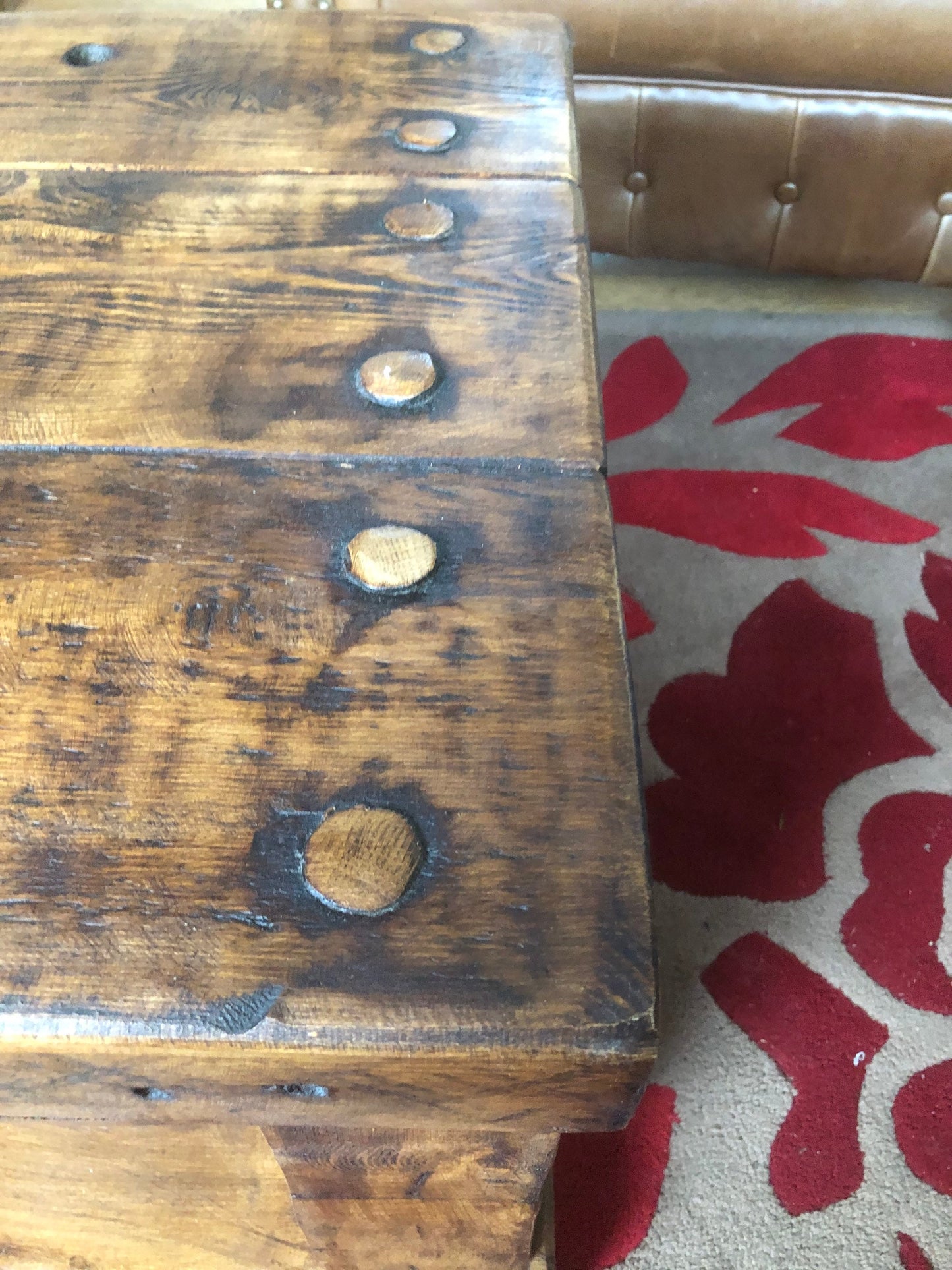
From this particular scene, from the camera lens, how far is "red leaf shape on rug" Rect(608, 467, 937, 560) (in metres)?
1.09

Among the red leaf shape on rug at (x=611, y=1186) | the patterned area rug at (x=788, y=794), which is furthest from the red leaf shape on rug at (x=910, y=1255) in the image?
the red leaf shape on rug at (x=611, y=1186)

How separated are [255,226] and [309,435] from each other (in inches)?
7.6

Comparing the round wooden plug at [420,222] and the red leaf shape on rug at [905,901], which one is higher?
the round wooden plug at [420,222]

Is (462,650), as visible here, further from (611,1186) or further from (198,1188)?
(611,1186)

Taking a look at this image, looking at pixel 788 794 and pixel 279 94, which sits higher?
pixel 279 94

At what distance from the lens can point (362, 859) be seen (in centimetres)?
33

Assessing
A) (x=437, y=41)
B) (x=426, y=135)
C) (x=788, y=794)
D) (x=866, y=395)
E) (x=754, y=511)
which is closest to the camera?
(x=426, y=135)

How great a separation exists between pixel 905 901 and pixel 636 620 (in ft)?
1.17

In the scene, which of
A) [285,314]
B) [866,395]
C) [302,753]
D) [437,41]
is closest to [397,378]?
[285,314]

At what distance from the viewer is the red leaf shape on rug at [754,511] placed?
109 centimetres

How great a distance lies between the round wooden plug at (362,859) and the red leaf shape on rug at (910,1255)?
57 cm

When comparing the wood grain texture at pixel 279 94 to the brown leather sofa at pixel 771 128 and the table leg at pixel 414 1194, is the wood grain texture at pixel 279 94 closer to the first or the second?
the brown leather sofa at pixel 771 128

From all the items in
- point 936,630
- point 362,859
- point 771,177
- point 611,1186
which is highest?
point 362,859

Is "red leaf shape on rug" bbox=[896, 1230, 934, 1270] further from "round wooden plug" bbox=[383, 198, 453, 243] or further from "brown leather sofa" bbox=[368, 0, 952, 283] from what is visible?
"brown leather sofa" bbox=[368, 0, 952, 283]
